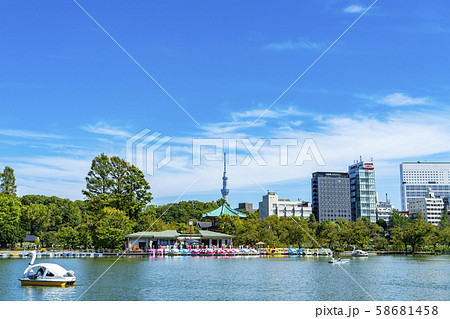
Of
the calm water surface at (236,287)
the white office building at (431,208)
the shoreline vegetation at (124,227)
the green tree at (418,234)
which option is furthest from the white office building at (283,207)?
the calm water surface at (236,287)

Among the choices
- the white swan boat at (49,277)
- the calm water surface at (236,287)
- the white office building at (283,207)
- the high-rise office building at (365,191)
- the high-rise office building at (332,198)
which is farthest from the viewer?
the white office building at (283,207)

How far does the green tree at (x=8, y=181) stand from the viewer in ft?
230

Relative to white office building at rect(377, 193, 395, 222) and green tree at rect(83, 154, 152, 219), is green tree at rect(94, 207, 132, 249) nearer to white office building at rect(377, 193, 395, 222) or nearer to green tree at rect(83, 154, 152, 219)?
green tree at rect(83, 154, 152, 219)

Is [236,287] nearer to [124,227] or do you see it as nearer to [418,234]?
[124,227]

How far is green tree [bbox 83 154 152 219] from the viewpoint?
65250 millimetres

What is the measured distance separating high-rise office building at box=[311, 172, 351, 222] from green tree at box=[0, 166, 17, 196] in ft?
334

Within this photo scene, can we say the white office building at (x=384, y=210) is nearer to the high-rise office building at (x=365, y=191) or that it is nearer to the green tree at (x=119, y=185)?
the high-rise office building at (x=365, y=191)

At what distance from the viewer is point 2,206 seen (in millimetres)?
61812

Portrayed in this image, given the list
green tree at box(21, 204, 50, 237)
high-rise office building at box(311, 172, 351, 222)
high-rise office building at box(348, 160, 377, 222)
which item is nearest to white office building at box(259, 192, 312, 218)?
high-rise office building at box(311, 172, 351, 222)

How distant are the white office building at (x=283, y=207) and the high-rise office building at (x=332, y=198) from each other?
13.7 ft
